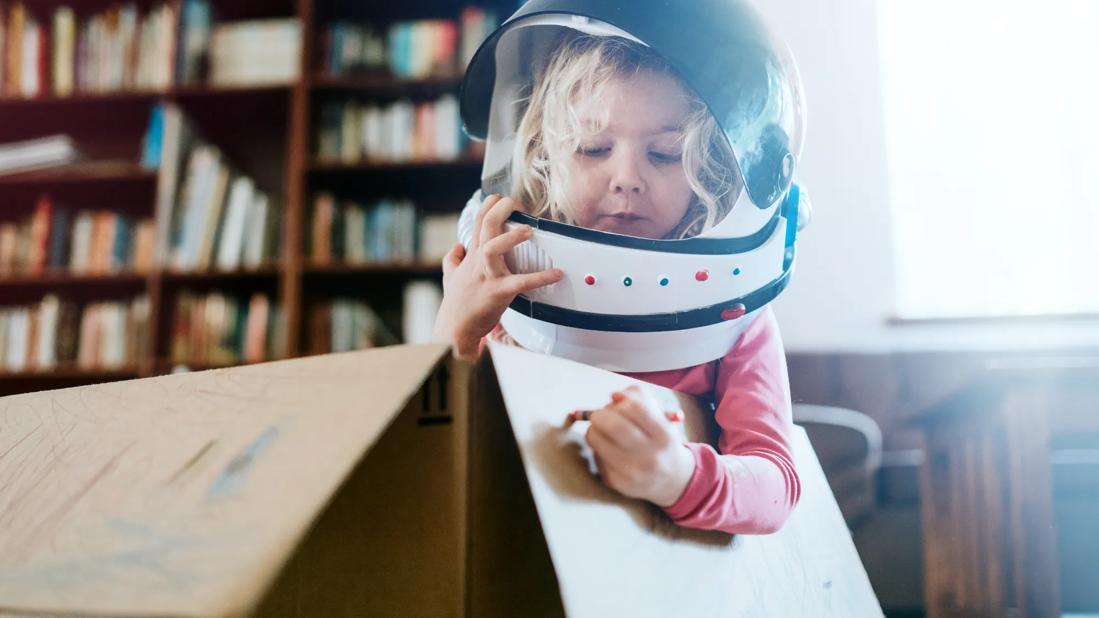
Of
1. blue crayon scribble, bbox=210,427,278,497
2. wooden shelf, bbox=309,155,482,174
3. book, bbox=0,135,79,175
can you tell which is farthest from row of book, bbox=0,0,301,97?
blue crayon scribble, bbox=210,427,278,497

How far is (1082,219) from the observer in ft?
3.37

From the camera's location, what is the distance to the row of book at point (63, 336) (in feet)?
6.31

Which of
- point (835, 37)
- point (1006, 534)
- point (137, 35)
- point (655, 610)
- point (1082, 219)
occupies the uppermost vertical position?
point (137, 35)

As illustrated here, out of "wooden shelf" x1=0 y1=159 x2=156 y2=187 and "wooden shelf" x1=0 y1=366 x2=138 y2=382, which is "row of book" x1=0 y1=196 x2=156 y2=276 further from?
"wooden shelf" x1=0 y1=366 x2=138 y2=382

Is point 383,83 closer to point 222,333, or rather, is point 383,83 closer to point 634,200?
point 222,333

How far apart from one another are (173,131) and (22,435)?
1.67 metres

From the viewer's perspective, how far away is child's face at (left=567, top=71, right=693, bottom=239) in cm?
43

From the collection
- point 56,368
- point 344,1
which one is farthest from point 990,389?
point 56,368

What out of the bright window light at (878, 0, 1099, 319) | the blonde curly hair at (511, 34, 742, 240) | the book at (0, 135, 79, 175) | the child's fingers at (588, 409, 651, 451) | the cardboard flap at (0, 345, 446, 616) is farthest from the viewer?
the book at (0, 135, 79, 175)

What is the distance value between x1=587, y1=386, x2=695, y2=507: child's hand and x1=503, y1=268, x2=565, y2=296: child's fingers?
3.8 inches

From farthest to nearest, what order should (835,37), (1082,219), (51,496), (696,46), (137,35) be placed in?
1. (137,35)
2. (1082,219)
3. (835,37)
4. (696,46)
5. (51,496)

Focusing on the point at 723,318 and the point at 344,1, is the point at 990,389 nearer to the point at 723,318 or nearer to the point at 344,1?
the point at 723,318

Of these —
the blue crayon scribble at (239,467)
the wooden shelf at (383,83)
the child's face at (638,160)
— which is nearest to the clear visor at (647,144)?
the child's face at (638,160)

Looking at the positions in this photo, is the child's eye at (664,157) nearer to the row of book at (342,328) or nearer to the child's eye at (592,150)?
the child's eye at (592,150)
